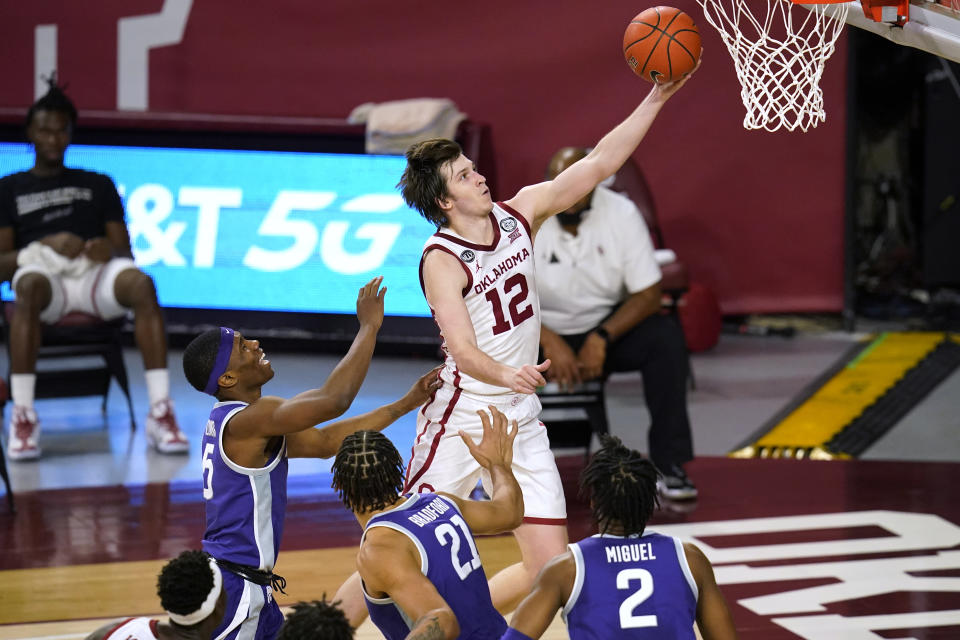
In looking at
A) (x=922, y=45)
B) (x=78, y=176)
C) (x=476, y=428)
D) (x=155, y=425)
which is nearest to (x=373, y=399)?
(x=155, y=425)

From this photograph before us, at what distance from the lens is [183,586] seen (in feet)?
10.8

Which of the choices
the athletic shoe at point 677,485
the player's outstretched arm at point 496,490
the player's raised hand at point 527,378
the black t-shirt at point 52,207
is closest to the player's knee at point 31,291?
the black t-shirt at point 52,207

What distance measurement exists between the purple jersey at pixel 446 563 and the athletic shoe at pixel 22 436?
4543mm

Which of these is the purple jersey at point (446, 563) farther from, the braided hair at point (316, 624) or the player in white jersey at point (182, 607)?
the braided hair at point (316, 624)

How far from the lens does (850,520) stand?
6379 millimetres

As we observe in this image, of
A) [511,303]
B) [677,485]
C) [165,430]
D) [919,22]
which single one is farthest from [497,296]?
[165,430]

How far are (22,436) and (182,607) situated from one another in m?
4.67

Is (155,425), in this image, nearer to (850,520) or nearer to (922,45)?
(850,520)

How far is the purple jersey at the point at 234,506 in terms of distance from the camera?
4109mm

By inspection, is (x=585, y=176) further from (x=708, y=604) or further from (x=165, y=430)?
(x=165, y=430)

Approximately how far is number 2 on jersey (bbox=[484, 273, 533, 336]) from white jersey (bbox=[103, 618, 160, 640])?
1.69 m

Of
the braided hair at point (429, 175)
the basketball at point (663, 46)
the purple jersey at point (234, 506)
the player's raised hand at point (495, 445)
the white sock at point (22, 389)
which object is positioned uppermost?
the basketball at point (663, 46)

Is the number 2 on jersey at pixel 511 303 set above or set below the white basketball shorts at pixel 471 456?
above

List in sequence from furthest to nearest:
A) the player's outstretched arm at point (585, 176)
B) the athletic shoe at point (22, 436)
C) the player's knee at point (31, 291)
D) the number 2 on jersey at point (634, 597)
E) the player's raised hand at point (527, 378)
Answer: the player's knee at point (31, 291) < the athletic shoe at point (22, 436) < the player's outstretched arm at point (585, 176) < the player's raised hand at point (527, 378) < the number 2 on jersey at point (634, 597)
